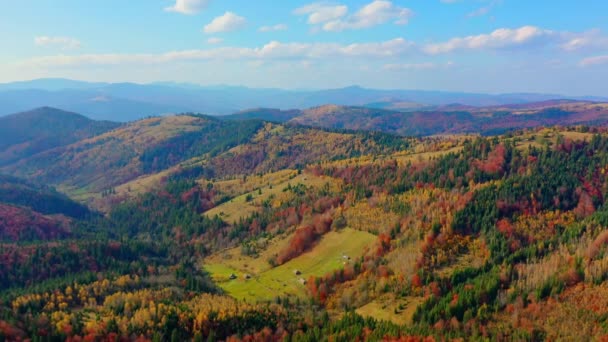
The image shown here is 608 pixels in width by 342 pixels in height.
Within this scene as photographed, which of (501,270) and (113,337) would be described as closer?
(113,337)

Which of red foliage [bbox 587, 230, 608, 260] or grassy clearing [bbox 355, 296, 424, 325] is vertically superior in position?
red foliage [bbox 587, 230, 608, 260]

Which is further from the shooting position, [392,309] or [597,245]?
Result: [597,245]

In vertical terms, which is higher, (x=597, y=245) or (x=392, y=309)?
(x=597, y=245)

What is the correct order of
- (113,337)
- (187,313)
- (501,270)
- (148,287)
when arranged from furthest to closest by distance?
(148,287) → (501,270) → (187,313) → (113,337)

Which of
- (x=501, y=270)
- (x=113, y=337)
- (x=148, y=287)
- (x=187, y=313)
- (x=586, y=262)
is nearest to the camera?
(x=113, y=337)

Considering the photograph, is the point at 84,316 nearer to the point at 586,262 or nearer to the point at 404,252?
the point at 404,252

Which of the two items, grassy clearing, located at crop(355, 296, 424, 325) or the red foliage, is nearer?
grassy clearing, located at crop(355, 296, 424, 325)

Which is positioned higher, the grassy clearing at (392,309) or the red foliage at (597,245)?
the red foliage at (597,245)

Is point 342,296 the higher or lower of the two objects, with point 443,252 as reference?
lower

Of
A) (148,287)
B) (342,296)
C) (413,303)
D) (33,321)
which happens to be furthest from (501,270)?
(33,321)

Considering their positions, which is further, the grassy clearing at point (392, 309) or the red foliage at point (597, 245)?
the red foliage at point (597, 245)
